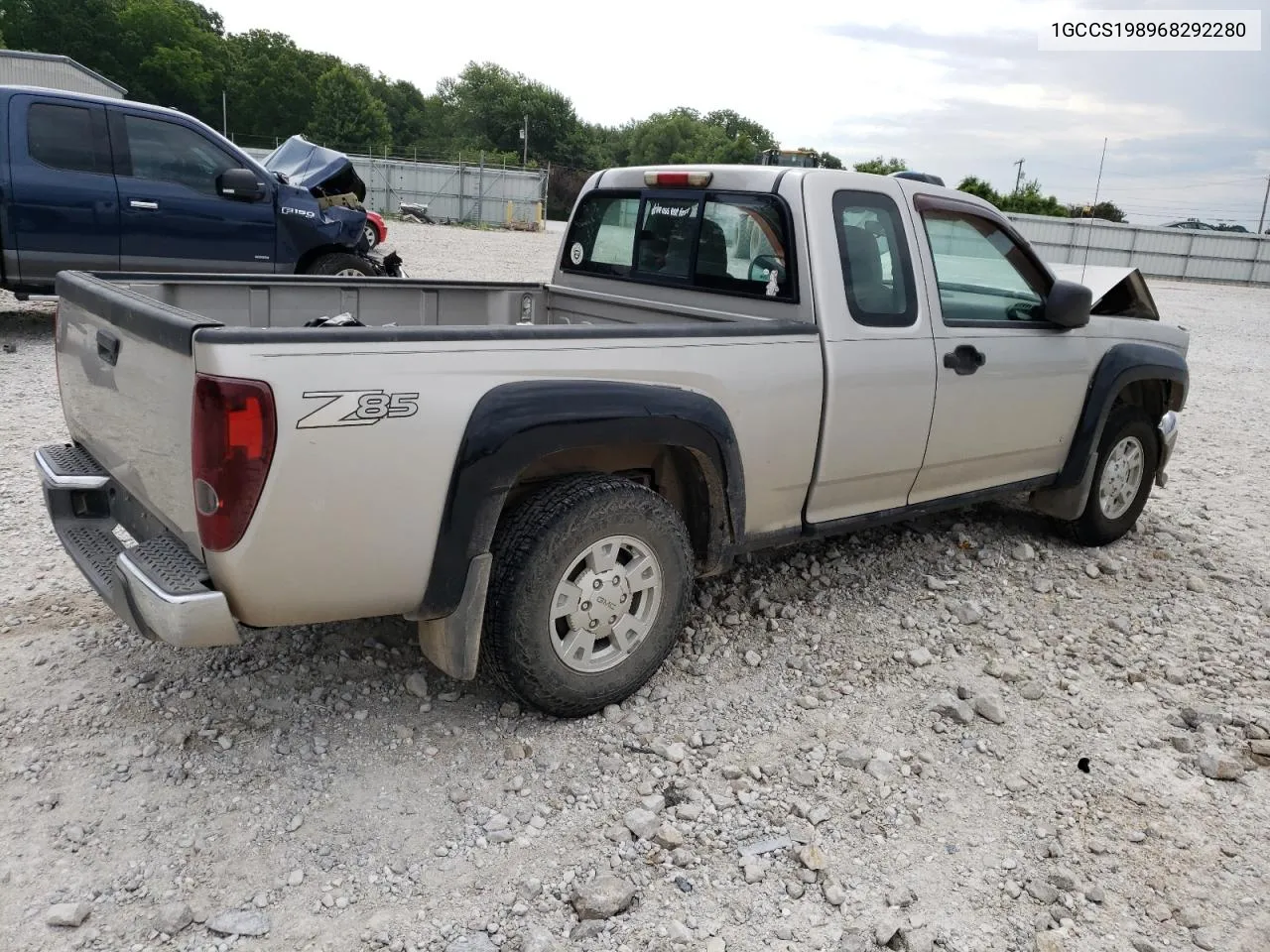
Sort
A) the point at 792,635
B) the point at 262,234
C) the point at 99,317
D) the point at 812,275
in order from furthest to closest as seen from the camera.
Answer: the point at 262,234 < the point at 792,635 < the point at 812,275 < the point at 99,317

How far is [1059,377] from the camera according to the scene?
186 inches

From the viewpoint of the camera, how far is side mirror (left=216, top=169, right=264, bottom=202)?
345 inches

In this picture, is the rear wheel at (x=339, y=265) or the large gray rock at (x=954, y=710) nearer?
the large gray rock at (x=954, y=710)

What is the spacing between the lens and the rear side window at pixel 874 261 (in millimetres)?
3908

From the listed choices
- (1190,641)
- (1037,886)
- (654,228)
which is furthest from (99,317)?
(1190,641)

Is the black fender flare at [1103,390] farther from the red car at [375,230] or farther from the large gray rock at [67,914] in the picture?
the red car at [375,230]

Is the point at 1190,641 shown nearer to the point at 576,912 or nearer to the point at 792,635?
the point at 792,635

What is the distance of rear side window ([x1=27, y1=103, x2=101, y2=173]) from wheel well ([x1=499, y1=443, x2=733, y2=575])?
6.99m

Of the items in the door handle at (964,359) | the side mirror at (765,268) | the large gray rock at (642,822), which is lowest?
the large gray rock at (642,822)

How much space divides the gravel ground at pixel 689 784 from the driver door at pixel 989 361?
2.23 feet

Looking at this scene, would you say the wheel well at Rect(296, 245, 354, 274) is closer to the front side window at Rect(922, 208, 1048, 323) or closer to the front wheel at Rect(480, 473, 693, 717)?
the front side window at Rect(922, 208, 1048, 323)

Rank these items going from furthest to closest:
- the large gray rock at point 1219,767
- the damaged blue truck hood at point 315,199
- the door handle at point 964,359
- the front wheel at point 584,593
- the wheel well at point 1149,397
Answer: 1. the damaged blue truck hood at point 315,199
2. the wheel well at point 1149,397
3. the door handle at point 964,359
4. the large gray rock at point 1219,767
5. the front wheel at point 584,593

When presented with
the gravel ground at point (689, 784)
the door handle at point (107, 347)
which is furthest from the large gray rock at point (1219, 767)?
the door handle at point (107, 347)

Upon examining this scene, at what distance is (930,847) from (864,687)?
93cm
